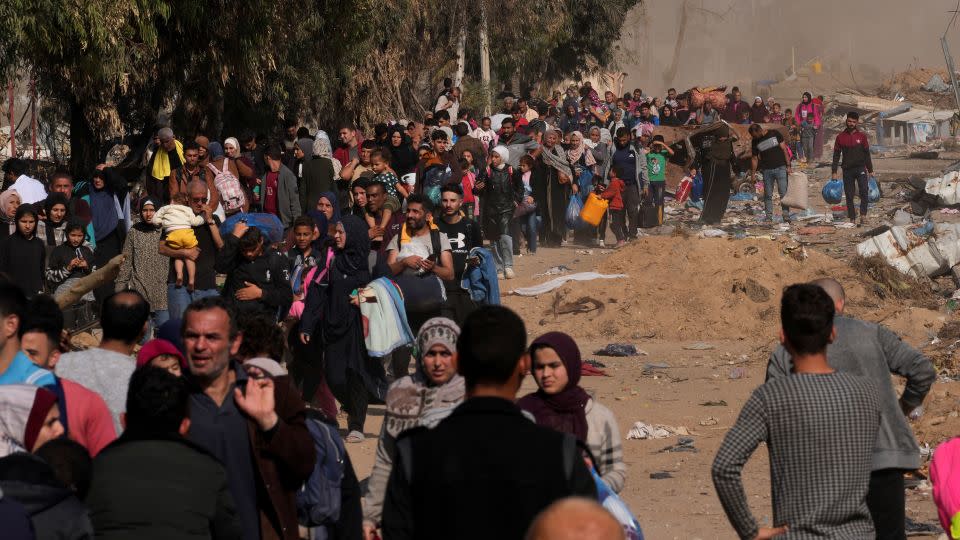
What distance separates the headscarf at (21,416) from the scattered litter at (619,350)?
1060 centimetres

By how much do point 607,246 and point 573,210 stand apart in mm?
930

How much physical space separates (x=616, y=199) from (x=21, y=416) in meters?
17.8

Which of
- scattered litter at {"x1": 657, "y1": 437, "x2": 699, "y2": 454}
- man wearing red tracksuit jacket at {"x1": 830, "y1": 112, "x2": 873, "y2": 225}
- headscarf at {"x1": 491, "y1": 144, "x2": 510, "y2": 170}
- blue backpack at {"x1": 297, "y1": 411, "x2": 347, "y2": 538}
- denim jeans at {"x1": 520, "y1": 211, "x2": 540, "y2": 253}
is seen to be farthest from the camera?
man wearing red tracksuit jacket at {"x1": 830, "y1": 112, "x2": 873, "y2": 225}

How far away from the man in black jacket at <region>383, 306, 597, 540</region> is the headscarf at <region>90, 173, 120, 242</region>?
37.4 feet

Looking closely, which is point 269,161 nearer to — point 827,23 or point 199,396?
point 199,396

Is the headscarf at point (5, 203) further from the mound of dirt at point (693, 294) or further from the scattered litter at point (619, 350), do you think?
the scattered litter at point (619, 350)

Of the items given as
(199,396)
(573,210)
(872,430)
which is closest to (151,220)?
(199,396)

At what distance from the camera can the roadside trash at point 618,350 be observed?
14680 millimetres

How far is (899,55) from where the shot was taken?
236ft

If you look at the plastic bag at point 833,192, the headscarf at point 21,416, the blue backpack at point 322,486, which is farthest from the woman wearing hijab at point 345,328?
the plastic bag at point 833,192

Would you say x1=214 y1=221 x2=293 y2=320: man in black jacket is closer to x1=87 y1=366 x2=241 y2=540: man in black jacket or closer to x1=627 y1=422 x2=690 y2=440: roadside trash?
x1=627 y1=422 x2=690 y2=440: roadside trash

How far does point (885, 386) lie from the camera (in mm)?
5434

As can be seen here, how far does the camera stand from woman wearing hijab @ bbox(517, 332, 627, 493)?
5398 mm

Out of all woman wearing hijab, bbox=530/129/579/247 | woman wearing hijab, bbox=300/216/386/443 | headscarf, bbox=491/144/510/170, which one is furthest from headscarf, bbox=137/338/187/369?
woman wearing hijab, bbox=530/129/579/247
